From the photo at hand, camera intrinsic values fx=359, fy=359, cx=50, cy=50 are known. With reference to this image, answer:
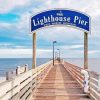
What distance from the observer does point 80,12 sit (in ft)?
62.3

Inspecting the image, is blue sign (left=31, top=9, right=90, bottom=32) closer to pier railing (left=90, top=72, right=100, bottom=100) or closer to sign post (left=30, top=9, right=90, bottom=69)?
sign post (left=30, top=9, right=90, bottom=69)

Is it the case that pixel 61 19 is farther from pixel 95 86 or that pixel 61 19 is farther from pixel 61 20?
pixel 95 86

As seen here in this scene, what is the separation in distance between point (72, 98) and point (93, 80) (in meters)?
1.13

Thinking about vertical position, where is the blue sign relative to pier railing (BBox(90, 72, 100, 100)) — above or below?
above

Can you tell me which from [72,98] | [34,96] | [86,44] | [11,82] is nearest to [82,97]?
[72,98]

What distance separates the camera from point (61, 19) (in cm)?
1911

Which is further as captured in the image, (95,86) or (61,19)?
(61,19)

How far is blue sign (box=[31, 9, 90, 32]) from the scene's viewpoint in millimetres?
18953

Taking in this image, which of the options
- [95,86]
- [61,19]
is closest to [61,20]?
[61,19]

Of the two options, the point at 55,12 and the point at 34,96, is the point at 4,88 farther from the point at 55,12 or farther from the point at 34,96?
the point at 55,12

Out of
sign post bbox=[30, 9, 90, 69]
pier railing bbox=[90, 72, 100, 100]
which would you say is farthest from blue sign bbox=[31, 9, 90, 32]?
pier railing bbox=[90, 72, 100, 100]

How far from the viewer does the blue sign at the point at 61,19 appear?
19.0m

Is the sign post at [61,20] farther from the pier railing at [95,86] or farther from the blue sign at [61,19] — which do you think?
the pier railing at [95,86]

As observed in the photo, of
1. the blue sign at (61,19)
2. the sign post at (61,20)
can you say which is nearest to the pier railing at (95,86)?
the sign post at (61,20)
